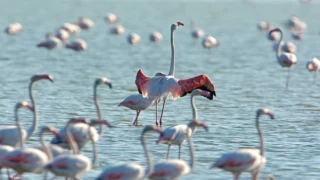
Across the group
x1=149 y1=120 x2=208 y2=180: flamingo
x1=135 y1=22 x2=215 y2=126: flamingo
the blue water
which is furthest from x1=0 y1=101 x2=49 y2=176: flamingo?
x1=135 y1=22 x2=215 y2=126: flamingo

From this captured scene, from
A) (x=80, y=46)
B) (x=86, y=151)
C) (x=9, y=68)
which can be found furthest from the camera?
(x=80, y=46)

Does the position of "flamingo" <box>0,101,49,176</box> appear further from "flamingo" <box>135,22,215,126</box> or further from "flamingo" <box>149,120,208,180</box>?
"flamingo" <box>135,22,215,126</box>

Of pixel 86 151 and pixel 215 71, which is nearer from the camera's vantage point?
pixel 86 151

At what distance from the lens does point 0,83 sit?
17.6m

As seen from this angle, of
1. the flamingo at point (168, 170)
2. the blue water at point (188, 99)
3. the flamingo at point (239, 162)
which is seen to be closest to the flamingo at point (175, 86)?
the blue water at point (188, 99)

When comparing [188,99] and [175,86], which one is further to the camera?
[188,99]

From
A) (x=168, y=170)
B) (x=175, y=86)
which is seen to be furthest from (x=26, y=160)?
(x=175, y=86)

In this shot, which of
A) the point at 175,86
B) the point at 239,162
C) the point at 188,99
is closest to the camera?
the point at 239,162

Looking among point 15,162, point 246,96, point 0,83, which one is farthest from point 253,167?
point 0,83

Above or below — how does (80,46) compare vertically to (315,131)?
above

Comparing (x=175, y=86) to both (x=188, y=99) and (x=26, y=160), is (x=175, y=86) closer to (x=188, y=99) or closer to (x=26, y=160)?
(x=188, y=99)

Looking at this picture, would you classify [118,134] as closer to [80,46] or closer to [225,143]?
[225,143]

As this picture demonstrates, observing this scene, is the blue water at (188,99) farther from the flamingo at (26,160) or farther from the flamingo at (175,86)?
the flamingo at (26,160)

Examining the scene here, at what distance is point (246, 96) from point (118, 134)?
205 inches
